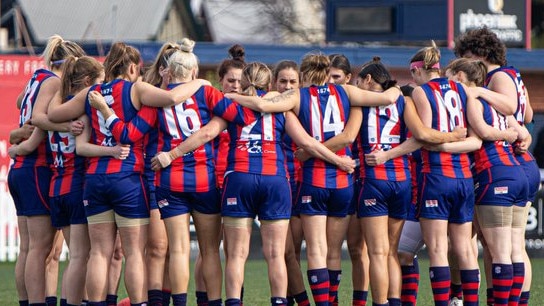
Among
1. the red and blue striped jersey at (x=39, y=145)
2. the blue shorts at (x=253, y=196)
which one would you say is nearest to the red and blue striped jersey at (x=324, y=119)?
the blue shorts at (x=253, y=196)

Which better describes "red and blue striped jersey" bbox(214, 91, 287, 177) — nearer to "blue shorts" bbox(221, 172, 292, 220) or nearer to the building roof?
"blue shorts" bbox(221, 172, 292, 220)

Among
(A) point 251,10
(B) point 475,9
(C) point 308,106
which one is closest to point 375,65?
(C) point 308,106

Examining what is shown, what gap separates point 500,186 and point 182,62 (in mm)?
2703

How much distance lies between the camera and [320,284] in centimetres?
839

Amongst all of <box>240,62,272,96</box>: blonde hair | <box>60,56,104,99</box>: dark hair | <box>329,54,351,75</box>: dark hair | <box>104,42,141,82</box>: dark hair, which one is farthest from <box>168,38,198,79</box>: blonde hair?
<box>329,54,351,75</box>: dark hair

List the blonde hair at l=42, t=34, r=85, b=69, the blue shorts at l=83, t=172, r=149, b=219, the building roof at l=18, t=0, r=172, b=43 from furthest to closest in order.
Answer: the building roof at l=18, t=0, r=172, b=43 < the blonde hair at l=42, t=34, r=85, b=69 < the blue shorts at l=83, t=172, r=149, b=219

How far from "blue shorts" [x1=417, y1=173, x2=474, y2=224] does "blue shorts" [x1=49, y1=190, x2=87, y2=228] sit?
260 centimetres

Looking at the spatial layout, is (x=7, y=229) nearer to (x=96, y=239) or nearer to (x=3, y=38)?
(x=96, y=239)

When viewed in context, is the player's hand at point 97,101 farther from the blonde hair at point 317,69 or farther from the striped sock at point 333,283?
the striped sock at point 333,283

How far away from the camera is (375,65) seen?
8.91m

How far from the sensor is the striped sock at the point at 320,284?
839cm

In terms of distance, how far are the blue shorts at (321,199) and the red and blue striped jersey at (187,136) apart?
725 millimetres

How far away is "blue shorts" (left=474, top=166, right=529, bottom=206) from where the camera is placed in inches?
344

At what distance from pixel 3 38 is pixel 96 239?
25656 mm
